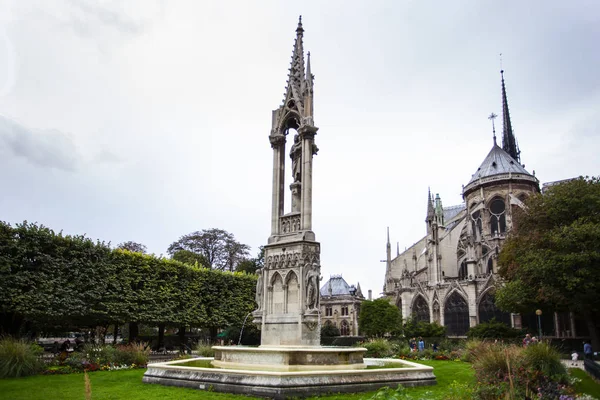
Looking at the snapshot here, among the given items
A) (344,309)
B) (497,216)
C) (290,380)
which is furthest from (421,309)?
(290,380)

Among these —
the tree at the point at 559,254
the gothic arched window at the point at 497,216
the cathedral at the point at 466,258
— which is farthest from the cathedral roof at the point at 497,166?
the tree at the point at 559,254

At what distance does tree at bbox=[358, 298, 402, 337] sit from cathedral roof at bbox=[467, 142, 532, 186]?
25671 millimetres

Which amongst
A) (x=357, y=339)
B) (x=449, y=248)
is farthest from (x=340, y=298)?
(x=357, y=339)

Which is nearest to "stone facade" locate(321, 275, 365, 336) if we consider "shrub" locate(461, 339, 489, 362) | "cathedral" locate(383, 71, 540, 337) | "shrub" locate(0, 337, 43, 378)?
"cathedral" locate(383, 71, 540, 337)

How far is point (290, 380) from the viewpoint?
10.9 m

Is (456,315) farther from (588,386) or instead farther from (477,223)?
(588,386)

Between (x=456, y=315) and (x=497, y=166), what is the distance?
23.6 meters

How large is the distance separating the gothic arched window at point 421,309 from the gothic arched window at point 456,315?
3097mm

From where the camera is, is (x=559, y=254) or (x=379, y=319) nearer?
(x=559, y=254)

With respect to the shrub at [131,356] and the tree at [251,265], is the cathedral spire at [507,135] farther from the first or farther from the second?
the shrub at [131,356]

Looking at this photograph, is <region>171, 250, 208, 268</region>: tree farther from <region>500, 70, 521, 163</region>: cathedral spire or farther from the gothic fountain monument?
<region>500, 70, 521, 163</region>: cathedral spire

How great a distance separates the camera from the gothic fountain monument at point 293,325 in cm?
1145

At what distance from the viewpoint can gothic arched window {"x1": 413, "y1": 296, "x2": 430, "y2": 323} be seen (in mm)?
65688

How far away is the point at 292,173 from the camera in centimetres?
1762
